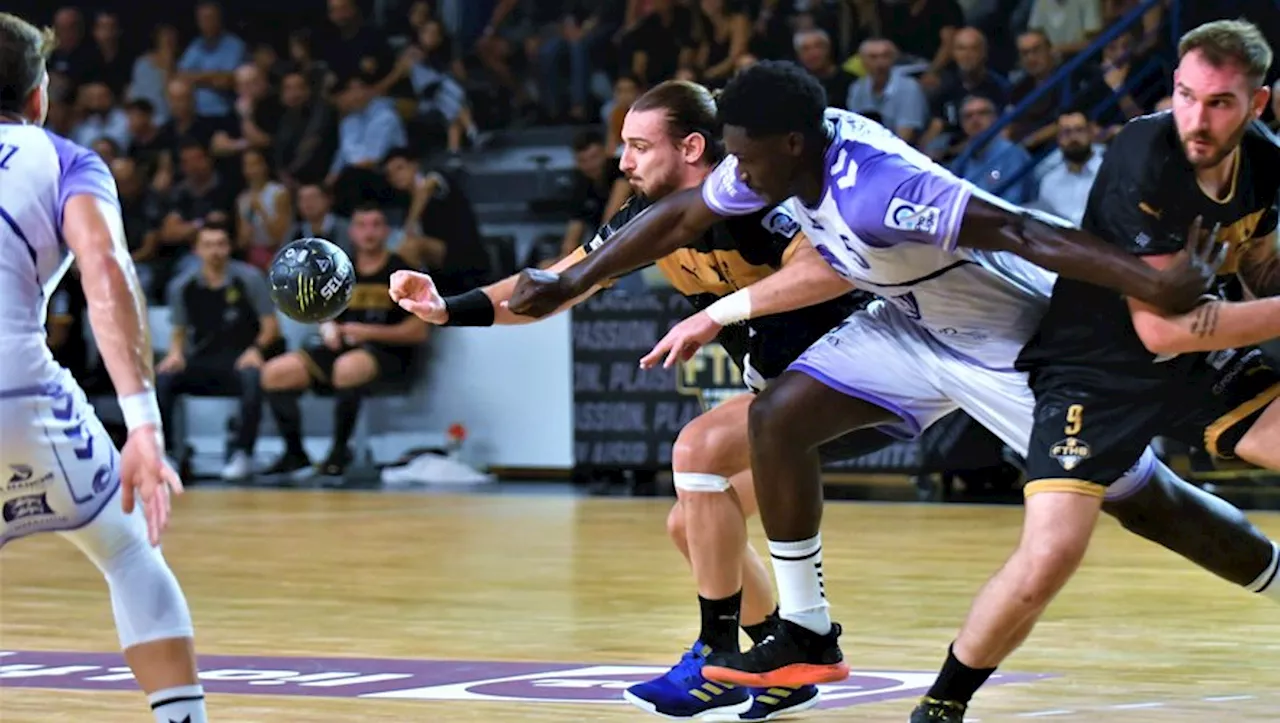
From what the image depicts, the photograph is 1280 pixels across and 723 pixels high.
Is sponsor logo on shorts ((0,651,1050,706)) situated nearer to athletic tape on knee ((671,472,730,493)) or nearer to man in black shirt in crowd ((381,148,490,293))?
athletic tape on knee ((671,472,730,493))

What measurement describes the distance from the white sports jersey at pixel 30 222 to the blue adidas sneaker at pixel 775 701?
2.40 metres

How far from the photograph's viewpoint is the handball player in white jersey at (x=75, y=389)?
169 inches

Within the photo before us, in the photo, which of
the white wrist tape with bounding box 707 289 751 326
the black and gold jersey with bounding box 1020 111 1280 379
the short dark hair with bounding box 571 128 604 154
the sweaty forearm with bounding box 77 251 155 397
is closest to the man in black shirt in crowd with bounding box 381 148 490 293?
the short dark hair with bounding box 571 128 604 154

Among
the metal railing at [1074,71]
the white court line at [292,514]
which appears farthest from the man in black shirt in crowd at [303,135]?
the metal railing at [1074,71]

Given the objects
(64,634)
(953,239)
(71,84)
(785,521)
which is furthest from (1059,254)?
(71,84)

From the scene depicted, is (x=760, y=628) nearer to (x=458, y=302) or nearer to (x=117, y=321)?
(x=458, y=302)

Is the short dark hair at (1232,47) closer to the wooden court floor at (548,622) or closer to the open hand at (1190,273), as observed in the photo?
Result: the open hand at (1190,273)

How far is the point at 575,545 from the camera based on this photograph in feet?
36.8

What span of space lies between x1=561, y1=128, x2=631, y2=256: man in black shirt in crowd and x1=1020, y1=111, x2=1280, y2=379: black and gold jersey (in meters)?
10.5

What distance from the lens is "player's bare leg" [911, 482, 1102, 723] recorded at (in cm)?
517

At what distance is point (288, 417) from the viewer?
16344mm

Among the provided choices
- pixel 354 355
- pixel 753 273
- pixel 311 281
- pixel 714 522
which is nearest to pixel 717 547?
pixel 714 522

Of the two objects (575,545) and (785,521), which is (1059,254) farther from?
(575,545)

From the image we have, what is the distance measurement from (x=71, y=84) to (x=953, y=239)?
57.1ft
